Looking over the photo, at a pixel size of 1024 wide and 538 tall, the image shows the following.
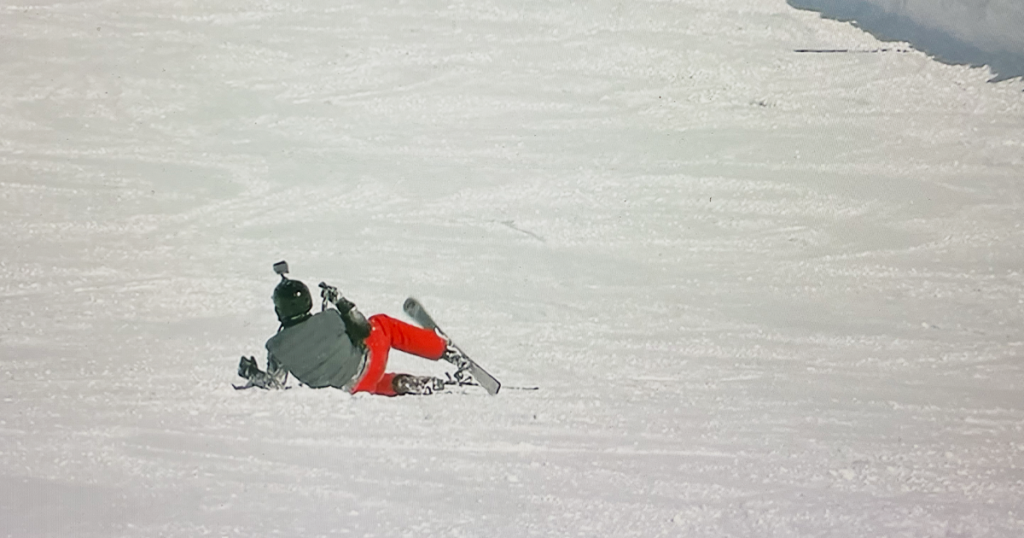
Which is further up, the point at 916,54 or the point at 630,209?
the point at 916,54

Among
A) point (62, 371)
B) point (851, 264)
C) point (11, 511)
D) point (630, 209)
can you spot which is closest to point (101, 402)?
point (62, 371)

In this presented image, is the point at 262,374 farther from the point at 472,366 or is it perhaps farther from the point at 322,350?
the point at 472,366

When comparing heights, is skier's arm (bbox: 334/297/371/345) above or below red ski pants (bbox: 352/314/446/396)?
above

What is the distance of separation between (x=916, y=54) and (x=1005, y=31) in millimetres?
127

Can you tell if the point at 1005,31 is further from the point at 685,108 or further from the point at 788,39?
the point at 685,108

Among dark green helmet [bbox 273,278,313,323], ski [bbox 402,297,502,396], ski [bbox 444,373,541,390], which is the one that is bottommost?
ski [bbox 444,373,541,390]

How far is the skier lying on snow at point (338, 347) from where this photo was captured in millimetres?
1341

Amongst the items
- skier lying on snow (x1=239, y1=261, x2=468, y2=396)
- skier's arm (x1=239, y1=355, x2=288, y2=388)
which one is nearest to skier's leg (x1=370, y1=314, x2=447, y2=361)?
skier lying on snow (x1=239, y1=261, x2=468, y2=396)

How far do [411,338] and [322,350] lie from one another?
0.40 ft

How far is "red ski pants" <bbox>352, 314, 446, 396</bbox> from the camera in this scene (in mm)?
1364

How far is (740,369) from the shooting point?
1431 mm

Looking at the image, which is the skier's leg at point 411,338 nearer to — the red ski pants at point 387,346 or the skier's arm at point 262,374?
the red ski pants at point 387,346

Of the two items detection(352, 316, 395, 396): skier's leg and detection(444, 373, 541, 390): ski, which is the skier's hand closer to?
detection(352, 316, 395, 396): skier's leg

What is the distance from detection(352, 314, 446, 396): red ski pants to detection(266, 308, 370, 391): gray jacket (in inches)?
0.4
